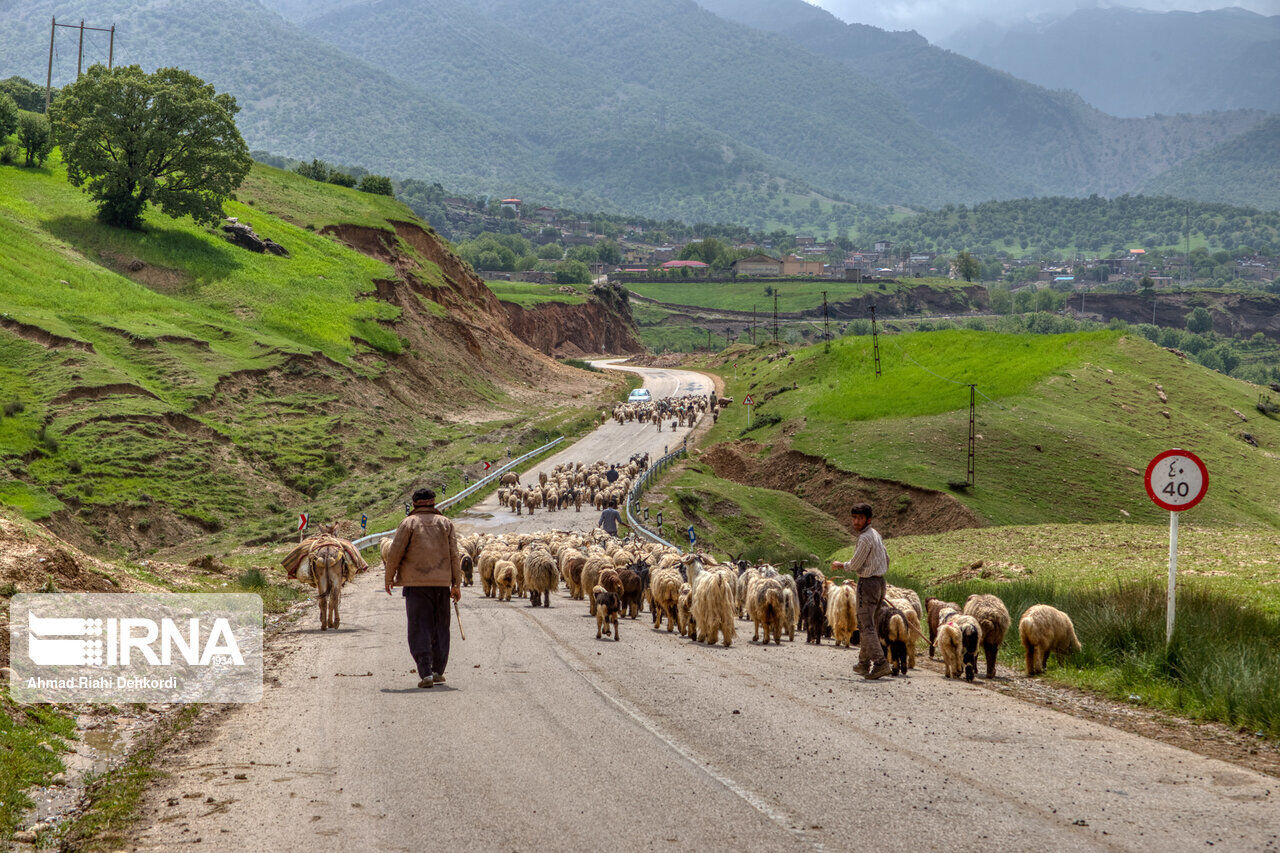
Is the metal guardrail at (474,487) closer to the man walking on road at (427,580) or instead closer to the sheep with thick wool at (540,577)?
the sheep with thick wool at (540,577)

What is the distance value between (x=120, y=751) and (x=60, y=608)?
16.5 ft

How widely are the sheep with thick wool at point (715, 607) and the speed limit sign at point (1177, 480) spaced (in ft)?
20.2

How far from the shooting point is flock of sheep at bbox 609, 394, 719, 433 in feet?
253

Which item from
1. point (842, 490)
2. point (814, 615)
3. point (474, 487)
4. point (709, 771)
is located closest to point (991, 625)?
point (814, 615)

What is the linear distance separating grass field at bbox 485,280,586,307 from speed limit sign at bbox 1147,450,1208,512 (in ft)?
406

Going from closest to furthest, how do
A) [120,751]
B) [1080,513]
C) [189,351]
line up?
[120,751] < [1080,513] < [189,351]

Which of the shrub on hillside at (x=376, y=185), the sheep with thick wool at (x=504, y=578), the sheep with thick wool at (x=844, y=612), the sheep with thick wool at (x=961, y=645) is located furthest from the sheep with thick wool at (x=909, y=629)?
the shrub on hillside at (x=376, y=185)

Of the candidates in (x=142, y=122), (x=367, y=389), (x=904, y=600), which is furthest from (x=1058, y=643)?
(x=142, y=122)

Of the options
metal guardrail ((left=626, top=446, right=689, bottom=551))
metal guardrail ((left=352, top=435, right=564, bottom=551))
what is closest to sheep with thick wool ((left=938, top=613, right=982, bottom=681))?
metal guardrail ((left=626, top=446, right=689, bottom=551))

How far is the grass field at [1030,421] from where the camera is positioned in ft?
167

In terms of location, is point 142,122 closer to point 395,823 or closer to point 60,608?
point 60,608

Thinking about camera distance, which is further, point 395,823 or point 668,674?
point 668,674

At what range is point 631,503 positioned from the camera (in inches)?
1756

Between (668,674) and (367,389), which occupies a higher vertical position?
(367,389)
